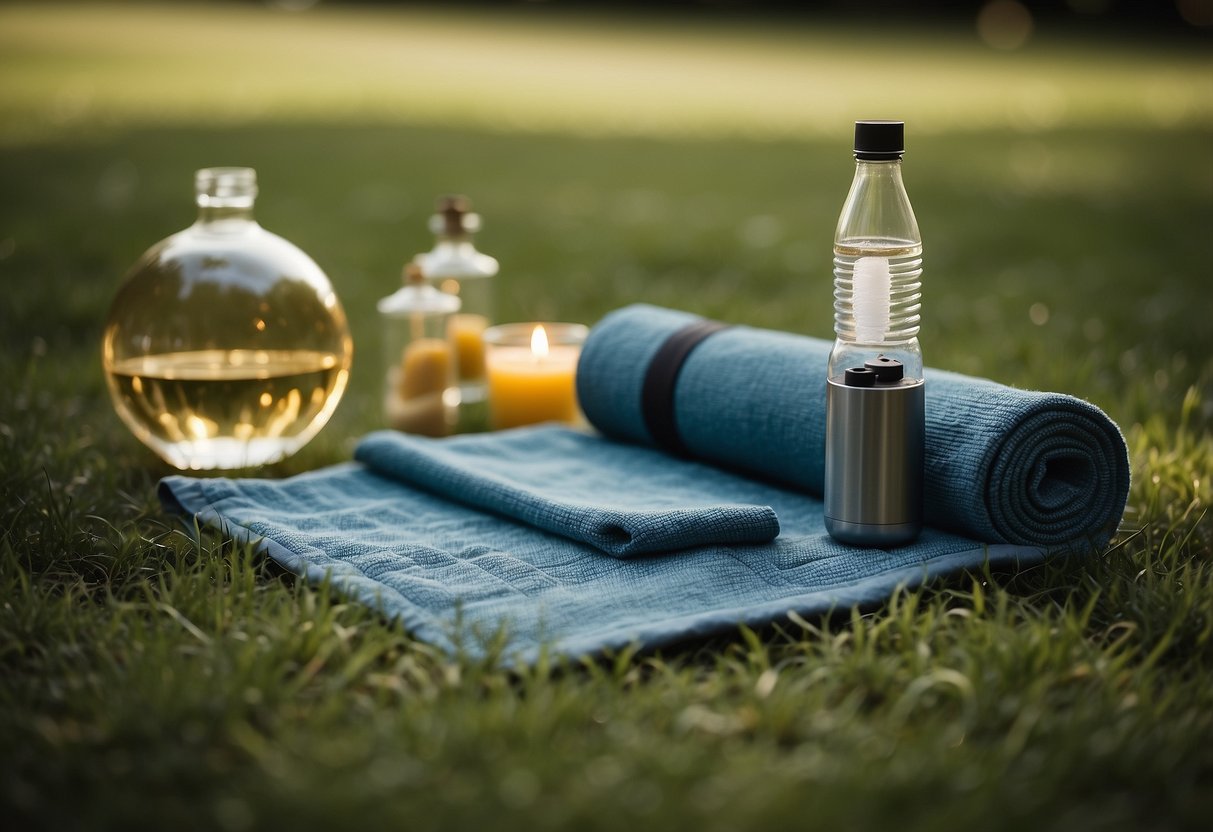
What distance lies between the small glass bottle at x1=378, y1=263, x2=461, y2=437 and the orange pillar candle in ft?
0.40

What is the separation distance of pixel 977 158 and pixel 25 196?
256 inches

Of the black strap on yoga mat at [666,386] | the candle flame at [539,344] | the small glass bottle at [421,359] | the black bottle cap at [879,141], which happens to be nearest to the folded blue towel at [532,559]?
the black strap on yoga mat at [666,386]

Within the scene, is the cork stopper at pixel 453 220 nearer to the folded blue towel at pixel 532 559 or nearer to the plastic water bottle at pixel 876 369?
the folded blue towel at pixel 532 559

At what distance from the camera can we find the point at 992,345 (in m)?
4.31

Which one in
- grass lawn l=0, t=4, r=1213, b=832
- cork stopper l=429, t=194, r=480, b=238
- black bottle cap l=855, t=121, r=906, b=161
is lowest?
grass lawn l=0, t=4, r=1213, b=832

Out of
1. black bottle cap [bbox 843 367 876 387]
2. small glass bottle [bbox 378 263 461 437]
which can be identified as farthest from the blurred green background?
black bottle cap [bbox 843 367 876 387]

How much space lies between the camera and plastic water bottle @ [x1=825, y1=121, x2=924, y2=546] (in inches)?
95.5

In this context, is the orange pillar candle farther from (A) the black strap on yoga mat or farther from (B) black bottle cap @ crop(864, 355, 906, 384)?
(B) black bottle cap @ crop(864, 355, 906, 384)

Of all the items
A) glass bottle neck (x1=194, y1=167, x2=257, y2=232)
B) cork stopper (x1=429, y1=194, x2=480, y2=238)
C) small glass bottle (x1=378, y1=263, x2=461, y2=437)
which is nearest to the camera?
glass bottle neck (x1=194, y1=167, x2=257, y2=232)

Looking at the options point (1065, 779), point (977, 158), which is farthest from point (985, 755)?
point (977, 158)

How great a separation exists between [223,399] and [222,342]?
0.43ft

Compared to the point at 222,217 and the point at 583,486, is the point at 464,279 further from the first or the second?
the point at 583,486

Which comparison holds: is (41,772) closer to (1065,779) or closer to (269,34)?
(1065,779)

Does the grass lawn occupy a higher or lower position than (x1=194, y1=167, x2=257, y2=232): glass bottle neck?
lower
